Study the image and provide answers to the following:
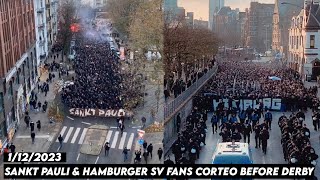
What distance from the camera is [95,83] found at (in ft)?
55.8

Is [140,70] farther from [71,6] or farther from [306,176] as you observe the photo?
[71,6]

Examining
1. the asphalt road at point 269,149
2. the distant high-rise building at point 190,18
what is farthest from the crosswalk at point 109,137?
the distant high-rise building at point 190,18

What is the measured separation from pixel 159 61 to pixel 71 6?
17.4 metres

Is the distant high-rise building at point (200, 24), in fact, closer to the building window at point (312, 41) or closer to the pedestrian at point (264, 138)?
the building window at point (312, 41)

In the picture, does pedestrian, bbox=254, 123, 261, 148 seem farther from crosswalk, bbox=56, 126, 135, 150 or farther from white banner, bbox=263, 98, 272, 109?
white banner, bbox=263, 98, 272, 109

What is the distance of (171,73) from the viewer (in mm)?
18203

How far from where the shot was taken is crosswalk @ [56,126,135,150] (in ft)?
39.8

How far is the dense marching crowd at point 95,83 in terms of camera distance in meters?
15.3

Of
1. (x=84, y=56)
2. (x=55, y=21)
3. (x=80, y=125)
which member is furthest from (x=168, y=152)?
(x=55, y=21)

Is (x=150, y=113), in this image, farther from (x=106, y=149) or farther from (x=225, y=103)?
(x=106, y=149)

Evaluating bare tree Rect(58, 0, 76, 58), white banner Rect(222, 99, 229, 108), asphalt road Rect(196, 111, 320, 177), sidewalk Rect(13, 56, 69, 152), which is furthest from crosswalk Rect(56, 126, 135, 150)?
bare tree Rect(58, 0, 76, 58)

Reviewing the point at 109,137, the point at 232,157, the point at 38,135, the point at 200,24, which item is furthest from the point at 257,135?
the point at 200,24

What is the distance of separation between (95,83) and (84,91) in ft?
2.72

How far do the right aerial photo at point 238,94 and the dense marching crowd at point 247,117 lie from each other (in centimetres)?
2
